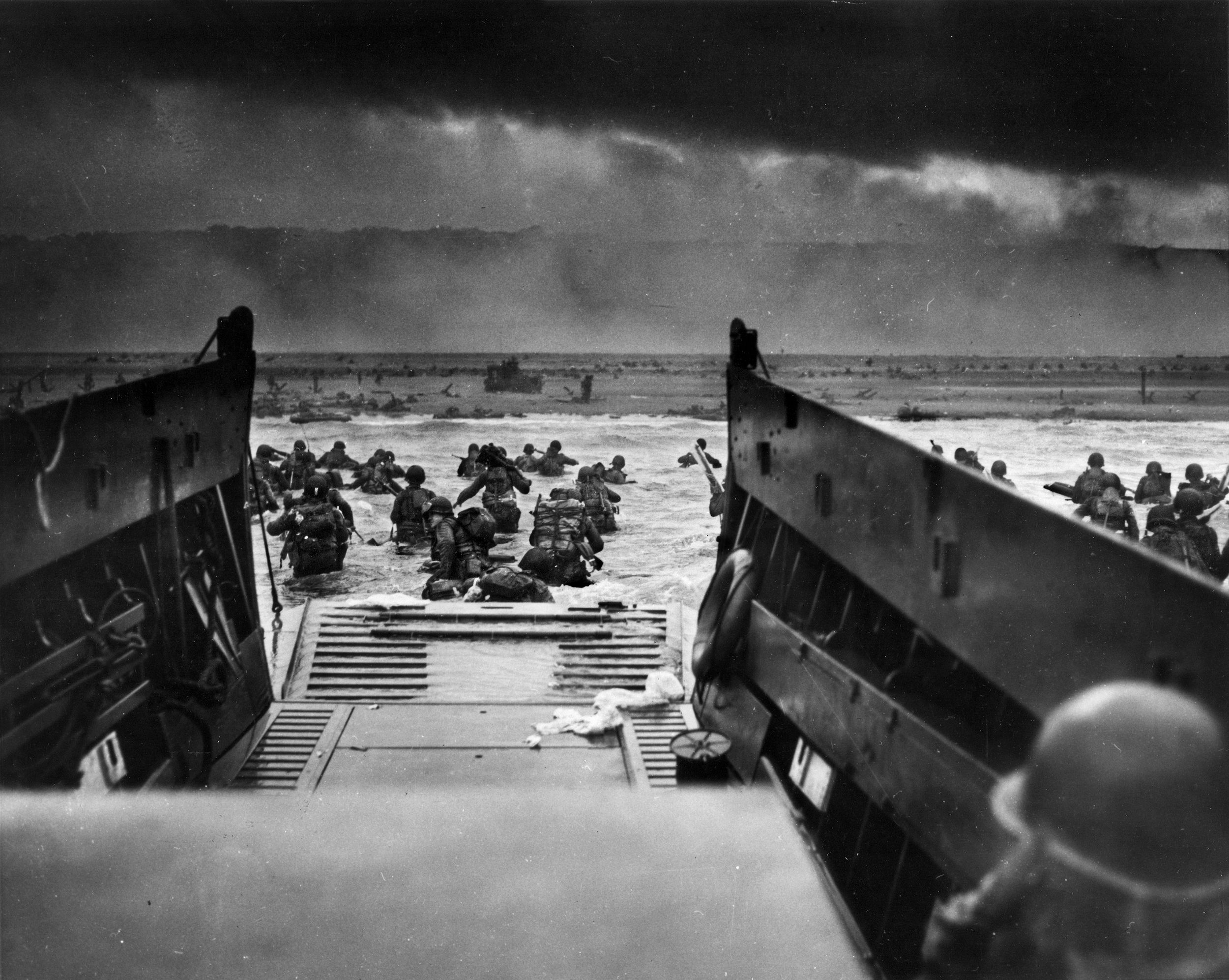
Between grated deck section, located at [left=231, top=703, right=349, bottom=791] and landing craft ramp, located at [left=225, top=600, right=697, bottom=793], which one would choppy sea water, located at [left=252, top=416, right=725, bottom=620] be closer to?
landing craft ramp, located at [left=225, top=600, right=697, bottom=793]

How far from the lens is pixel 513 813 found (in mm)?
3469

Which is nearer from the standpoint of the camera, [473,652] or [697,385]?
[473,652]

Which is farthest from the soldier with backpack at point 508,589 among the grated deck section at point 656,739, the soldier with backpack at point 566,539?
the grated deck section at point 656,739

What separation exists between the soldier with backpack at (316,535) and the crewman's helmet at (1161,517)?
6623mm

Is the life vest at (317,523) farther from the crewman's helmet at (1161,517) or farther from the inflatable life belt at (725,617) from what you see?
the crewman's helmet at (1161,517)

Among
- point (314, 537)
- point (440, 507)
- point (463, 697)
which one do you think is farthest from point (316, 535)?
point (463, 697)

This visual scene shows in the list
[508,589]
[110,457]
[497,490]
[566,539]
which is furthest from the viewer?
[497,490]

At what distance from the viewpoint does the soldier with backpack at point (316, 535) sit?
29.5 feet

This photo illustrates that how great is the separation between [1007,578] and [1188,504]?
565 centimetres

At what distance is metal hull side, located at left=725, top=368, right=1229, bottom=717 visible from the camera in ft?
4.55

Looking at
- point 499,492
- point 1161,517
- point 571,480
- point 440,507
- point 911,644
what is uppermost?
point 911,644

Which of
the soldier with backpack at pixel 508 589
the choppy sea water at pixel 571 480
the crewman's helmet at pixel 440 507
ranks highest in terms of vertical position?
the crewman's helmet at pixel 440 507

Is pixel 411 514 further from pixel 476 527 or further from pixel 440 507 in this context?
pixel 476 527

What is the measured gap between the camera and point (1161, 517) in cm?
626
